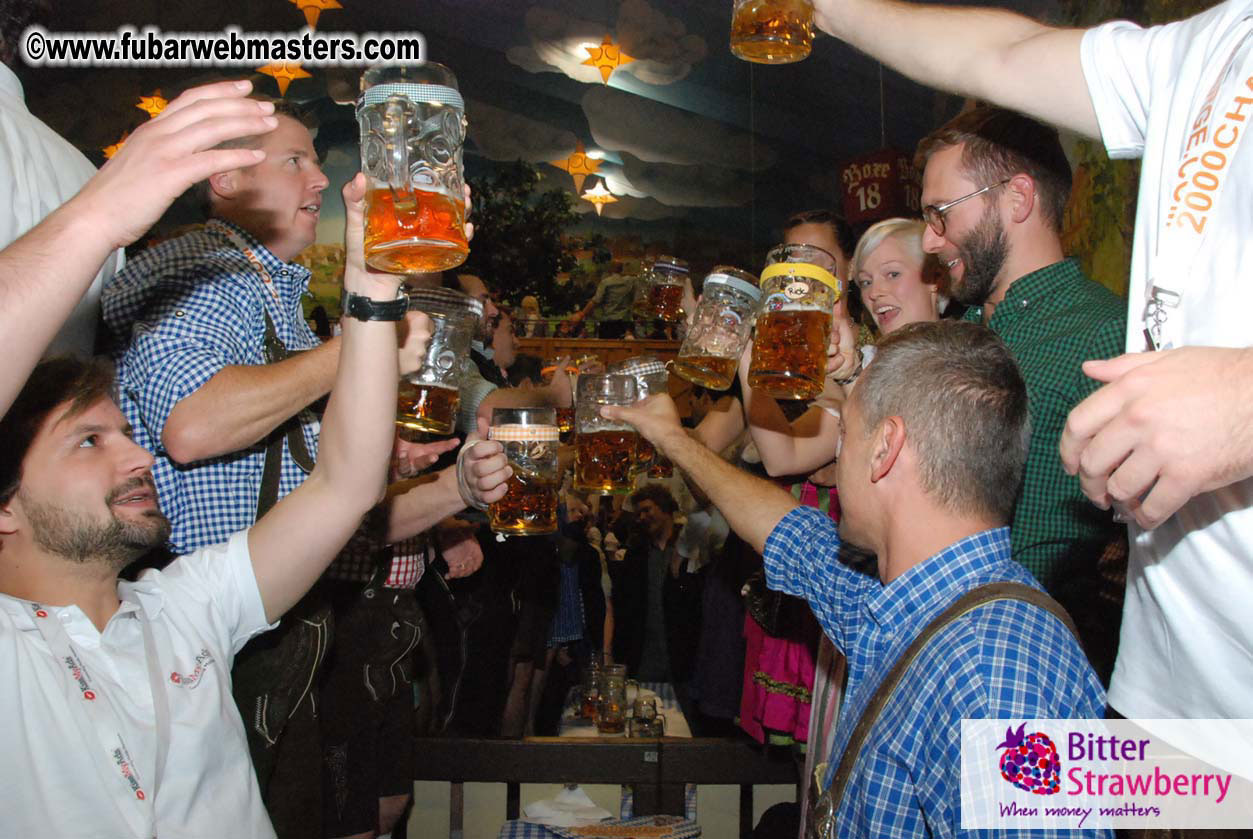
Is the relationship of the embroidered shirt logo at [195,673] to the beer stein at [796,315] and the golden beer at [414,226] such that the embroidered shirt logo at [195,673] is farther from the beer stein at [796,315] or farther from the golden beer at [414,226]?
the beer stein at [796,315]

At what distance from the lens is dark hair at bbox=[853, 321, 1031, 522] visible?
4.30 feet

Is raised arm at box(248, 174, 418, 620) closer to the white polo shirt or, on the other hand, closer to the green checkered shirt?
the white polo shirt

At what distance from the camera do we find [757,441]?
2.28 m

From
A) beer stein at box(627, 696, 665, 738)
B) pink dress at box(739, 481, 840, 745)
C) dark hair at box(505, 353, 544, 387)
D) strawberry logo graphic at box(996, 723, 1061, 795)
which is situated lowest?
beer stein at box(627, 696, 665, 738)

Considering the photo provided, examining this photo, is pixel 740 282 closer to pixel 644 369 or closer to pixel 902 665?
pixel 644 369

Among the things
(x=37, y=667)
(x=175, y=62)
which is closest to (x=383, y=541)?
(x=37, y=667)

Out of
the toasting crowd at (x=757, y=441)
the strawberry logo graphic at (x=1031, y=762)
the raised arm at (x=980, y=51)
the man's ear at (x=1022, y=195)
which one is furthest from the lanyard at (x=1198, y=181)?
the man's ear at (x=1022, y=195)

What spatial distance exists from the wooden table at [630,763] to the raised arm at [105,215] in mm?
2077

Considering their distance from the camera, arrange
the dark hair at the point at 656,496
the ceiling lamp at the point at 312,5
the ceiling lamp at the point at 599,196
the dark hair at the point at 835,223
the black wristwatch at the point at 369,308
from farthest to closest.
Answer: the ceiling lamp at the point at 599,196 < the ceiling lamp at the point at 312,5 < the dark hair at the point at 656,496 < the dark hair at the point at 835,223 < the black wristwatch at the point at 369,308

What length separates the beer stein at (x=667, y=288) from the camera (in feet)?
7.14

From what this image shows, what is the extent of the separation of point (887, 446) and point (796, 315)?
17.9 inches

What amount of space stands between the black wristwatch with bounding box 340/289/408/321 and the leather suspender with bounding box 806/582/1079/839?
2.83 feet

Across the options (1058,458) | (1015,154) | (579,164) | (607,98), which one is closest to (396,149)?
(1058,458)

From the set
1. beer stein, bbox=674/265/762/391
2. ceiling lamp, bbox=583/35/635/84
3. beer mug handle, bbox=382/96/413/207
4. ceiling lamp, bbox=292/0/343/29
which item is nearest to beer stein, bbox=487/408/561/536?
beer stein, bbox=674/265/762/391
